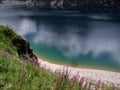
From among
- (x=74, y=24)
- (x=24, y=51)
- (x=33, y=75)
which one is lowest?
(x=74, y=24)

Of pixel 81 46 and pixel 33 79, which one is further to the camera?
pixel 81 46

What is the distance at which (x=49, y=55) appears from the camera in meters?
60.3

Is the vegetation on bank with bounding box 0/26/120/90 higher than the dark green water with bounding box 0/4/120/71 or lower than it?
higher

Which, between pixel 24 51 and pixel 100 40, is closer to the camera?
pixel 24 51

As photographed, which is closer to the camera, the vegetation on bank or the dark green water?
the vegetation on bank

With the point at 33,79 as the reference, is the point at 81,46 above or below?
below

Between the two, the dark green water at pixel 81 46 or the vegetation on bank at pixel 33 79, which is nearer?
the vegetation on bank at pixel 33 79

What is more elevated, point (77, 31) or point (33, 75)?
point (33, 75)

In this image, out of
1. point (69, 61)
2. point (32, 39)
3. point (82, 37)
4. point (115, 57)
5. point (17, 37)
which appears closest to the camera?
point (17, 37)

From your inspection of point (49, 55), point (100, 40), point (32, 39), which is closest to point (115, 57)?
point (49, 55)

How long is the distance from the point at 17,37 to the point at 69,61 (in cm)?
2823

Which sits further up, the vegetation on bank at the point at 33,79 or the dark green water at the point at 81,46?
the vegetation on bank at the point at 33,79

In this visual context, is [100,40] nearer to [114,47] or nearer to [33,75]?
[114,47]

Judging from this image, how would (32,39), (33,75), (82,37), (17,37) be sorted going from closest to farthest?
(33,75), (17,37), (32,39), (82,37)
